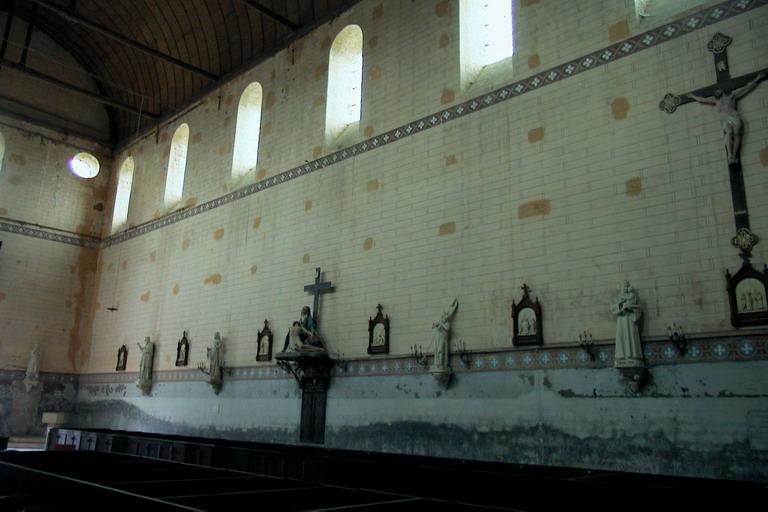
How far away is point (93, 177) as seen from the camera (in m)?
21.3

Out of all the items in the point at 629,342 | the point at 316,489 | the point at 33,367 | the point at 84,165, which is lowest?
the point at 316,489

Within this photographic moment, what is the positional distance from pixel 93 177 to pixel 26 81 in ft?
11.5

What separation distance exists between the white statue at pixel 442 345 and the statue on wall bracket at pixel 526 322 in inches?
45.0

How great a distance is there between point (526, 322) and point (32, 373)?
15831mm

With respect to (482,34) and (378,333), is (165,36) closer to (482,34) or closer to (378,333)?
(482,34)

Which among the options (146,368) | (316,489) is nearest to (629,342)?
(316,489)

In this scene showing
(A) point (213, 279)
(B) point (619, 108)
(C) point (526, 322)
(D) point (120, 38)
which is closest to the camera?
(B) point (619, 108)

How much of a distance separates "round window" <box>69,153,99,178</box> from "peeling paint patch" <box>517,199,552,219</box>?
1676cm

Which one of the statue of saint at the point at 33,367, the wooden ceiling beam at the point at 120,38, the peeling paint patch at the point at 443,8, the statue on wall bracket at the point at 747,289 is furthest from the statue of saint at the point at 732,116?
the statue of saint at the point at 33,367

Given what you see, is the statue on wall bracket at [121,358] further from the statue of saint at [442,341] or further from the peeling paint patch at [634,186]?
the peeling paint patch at [634,186]

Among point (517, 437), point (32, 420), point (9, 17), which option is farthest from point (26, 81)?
point (517, 437)

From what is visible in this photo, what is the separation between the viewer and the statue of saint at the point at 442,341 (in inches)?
387

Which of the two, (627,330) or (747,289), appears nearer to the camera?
(747,289)

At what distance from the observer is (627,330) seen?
26.2 ft
